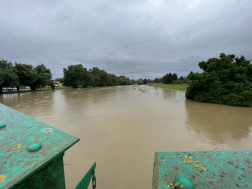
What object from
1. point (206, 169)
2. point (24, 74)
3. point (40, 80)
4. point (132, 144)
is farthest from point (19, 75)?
point (206, 169)

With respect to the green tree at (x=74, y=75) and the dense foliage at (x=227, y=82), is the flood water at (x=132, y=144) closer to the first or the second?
the dense foliage at (x=227, y=82)

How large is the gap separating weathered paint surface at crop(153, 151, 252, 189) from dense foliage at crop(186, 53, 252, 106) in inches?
360

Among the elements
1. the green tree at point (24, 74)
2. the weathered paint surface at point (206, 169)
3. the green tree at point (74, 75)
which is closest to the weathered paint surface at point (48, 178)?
the weathered paint surface at point (206, 169)

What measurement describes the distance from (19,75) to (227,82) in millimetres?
26349

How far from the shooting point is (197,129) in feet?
12.5

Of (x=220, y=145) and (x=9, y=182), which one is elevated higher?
(x=9, y=182)

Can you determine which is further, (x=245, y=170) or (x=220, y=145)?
(x=220, y=145)

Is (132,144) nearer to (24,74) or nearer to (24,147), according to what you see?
(24,147)

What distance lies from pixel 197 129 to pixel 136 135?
6.68ft

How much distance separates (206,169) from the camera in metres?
0.66

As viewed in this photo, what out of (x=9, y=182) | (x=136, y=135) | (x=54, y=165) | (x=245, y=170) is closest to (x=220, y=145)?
(x=136, y=135)

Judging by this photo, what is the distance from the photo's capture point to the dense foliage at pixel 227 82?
7488 millimetres

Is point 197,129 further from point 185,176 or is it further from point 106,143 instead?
point 185,176

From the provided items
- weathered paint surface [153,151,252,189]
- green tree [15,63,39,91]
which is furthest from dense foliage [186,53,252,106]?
green tree [15,63,39,91]
